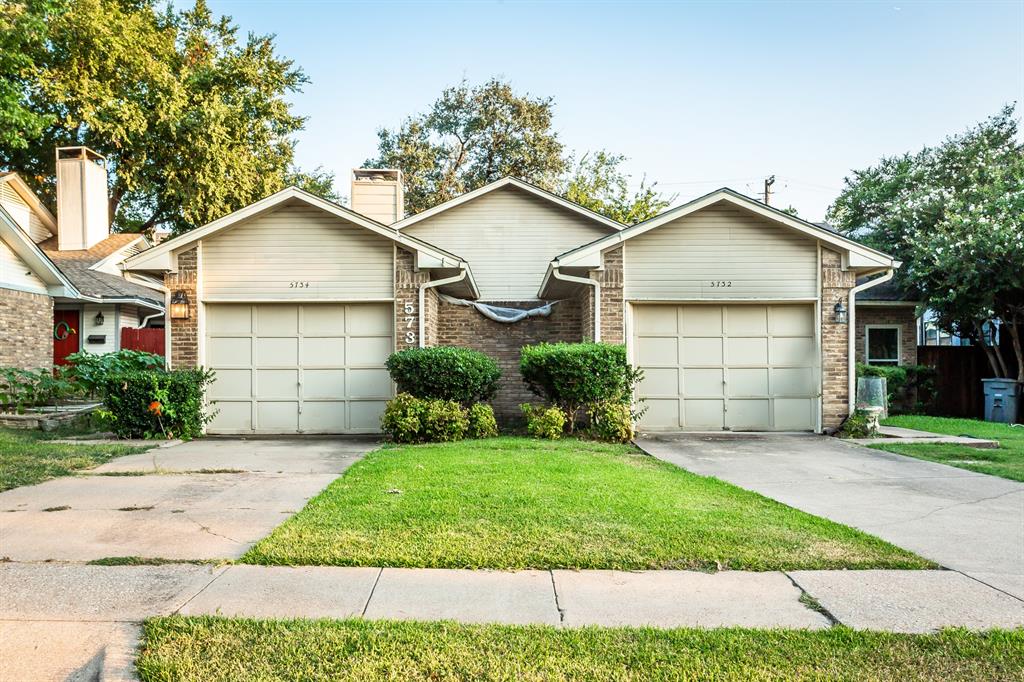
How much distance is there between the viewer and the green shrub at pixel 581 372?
10.2m

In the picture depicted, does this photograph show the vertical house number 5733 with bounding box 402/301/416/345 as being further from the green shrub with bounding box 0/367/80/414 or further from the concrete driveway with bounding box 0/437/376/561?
the green shrub with bounding box 0/367/80/414

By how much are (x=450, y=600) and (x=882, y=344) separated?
17640 mm

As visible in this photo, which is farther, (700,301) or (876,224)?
(876,224)

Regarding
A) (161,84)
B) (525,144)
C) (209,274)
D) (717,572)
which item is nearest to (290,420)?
(209,274)

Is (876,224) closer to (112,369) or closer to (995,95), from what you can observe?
(995,95)

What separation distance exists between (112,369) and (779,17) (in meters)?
15.9

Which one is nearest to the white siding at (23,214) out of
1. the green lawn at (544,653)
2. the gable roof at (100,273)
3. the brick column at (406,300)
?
the gable roof at (100,273)

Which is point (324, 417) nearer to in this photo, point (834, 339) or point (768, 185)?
point (834, 339)

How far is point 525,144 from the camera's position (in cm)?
3209

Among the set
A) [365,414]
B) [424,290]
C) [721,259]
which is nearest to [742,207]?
[721,259]

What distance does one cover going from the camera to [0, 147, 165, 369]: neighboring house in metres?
14.1

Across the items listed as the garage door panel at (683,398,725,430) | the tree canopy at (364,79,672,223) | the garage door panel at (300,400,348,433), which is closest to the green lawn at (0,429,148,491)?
the garage door panel at (300,400,348,433)

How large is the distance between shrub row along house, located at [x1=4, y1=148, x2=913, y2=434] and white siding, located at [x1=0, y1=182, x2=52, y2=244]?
1192 centimetres

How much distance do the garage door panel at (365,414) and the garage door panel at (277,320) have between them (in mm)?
1726
